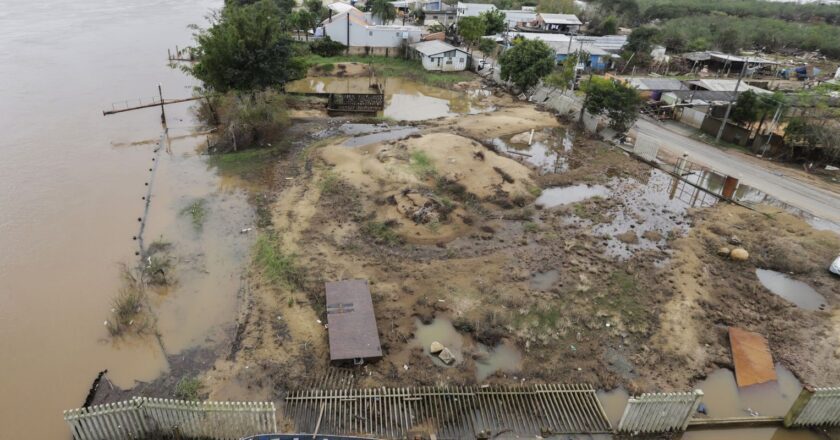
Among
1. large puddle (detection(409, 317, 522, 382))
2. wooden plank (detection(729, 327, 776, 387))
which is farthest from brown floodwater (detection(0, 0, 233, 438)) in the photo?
wooden plank (detection(729, 327, 776, 387))

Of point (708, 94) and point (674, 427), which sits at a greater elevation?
point (708, 94)

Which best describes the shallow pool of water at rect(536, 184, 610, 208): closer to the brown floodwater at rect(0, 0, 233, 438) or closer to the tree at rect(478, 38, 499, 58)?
the brown floodwater at rect(0, 0, 233, 438)

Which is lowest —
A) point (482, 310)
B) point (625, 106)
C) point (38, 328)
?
point (38, 328)

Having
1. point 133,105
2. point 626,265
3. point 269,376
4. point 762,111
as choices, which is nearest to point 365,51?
point 133,105

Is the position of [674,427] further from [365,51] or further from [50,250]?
[365,51]

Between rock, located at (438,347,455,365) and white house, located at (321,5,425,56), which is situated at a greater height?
white house, located at (321,5,425,56)

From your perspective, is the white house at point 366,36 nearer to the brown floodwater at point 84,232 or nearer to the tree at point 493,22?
the tree at point 493,22
